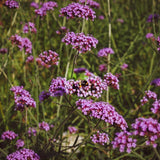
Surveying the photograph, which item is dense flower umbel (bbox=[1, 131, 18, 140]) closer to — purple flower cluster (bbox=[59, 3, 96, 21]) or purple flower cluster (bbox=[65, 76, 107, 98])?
purple flower cluster (bbox=[65, 76, 107, 98])

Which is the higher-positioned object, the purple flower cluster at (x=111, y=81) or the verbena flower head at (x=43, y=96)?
the purple flower cluster at (x=111, y=81)

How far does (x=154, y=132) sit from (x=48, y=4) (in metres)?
1.45

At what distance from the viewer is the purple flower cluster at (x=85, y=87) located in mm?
1192

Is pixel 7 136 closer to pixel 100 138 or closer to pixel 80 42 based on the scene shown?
pixel 100 138

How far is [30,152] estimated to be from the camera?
4.27ft

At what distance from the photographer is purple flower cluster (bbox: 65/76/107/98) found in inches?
46.9

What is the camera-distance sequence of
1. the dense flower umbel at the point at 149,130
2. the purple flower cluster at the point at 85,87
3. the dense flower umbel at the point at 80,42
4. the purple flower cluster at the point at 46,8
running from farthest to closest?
the purple flower cluster at the point at 46,8 < the dense flower umbel at the point at 80,42 < the purple flower cluster at the point at 85,87 < the dense flower umbel at the point at 149,130

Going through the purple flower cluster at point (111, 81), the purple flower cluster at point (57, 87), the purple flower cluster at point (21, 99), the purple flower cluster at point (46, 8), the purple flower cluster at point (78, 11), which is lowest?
the purple flower cluster at point (21, 99)

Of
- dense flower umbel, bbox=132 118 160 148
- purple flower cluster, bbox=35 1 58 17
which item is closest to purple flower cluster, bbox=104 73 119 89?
dense flower umbel, bbox=132 118 160 148

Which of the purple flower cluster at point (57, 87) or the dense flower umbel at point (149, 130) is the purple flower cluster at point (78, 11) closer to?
the purple flower cluster at point (57, 87)

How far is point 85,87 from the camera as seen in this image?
120 cm

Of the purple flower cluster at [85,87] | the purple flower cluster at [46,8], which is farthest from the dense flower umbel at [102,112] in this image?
the purple flower cluster at [46,8]

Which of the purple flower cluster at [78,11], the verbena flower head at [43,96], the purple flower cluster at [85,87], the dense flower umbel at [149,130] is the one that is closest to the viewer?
the dense flower umbel at [149,130]

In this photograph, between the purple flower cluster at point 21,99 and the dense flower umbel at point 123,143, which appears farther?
the purple flower cluster at point 21,99
